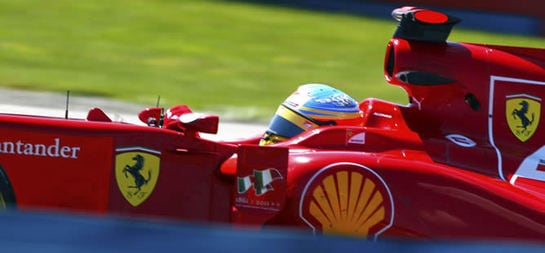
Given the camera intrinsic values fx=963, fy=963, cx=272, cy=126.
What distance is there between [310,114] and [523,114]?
3.43 feet

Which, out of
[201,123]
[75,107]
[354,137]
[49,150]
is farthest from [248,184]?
[75,107]

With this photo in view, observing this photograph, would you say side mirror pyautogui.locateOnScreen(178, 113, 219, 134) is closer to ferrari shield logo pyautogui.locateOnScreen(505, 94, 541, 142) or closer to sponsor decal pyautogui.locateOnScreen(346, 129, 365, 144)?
sponsor decal pyautogui.locateOnScreen(346, 129, 365, 144)

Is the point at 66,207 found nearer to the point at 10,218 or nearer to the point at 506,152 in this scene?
the point at 10,218

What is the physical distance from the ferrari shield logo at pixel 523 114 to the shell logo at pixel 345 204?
2.95 feet

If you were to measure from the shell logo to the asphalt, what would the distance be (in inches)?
155

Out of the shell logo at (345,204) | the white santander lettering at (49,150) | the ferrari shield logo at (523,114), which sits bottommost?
the shell logo at (345,204)

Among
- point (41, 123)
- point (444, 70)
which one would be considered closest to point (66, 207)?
point (41, 123)

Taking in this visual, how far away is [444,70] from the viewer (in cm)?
471

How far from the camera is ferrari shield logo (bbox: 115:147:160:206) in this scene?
4176mm

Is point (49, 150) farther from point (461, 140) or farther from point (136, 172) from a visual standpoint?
point (461, 140)

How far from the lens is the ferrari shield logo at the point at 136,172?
418cm

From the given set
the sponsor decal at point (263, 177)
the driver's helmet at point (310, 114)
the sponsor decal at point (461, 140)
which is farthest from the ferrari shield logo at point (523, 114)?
the sponsor decal at point (263, 177)

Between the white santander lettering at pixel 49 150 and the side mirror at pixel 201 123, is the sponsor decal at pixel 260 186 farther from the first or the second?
the white santander lettering at pixel 49 150

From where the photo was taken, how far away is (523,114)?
4734 mm
